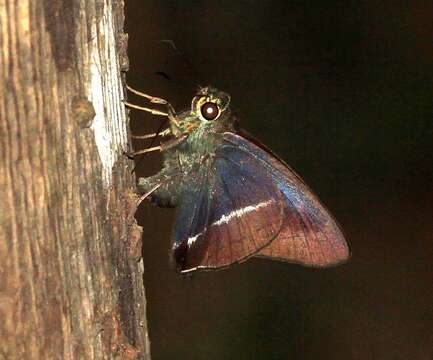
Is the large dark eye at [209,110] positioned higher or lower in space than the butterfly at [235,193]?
higher

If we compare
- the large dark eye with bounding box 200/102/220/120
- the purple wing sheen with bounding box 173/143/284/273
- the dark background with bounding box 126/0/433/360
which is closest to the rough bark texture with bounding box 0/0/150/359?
the purple wing sheen with bounding box 173/143/284/273

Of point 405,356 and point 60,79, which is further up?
point 60,79

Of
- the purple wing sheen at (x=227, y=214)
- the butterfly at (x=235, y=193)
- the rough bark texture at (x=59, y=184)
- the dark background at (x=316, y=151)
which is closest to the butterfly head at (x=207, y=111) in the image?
the butterfly at (x=235, y=193)

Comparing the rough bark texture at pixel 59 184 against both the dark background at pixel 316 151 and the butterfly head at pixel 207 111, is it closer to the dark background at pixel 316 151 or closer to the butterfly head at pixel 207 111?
the butterfly head at pixel 207 111

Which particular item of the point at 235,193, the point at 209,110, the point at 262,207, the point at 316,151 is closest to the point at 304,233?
the point at 262,207

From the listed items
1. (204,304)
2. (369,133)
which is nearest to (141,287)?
(204,304)

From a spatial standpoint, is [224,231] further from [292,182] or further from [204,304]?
[204,304]

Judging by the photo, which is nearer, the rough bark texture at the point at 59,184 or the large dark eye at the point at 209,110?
the rough bark texture at the point at 59,184
